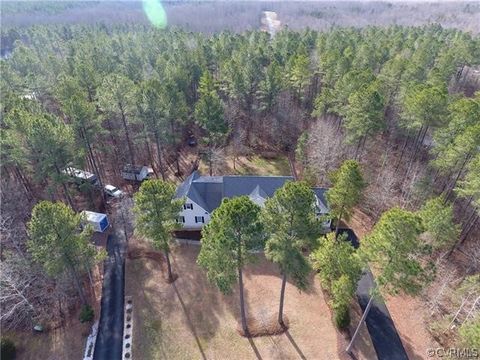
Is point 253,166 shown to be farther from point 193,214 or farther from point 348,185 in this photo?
point 348,185

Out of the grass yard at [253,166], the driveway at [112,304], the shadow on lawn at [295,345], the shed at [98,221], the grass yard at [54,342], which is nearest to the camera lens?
the shadow on lawn at [295,345]

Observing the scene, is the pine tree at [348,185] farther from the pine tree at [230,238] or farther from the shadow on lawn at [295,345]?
the shadow on lawn at [295,345]

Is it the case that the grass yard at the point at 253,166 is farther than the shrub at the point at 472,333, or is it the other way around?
the grass yard at the point at 253,166

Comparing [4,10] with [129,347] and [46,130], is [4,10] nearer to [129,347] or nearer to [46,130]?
[46,130]

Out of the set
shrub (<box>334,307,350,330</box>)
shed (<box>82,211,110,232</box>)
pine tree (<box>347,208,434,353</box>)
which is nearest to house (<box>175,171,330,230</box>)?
shed (<box>82,211,110,232</box>)

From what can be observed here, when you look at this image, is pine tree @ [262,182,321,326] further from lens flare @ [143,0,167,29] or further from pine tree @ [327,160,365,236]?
lens flare @ [143,0,167,29]

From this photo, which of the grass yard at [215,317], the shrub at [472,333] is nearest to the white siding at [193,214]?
the grass yard at [215,317]
